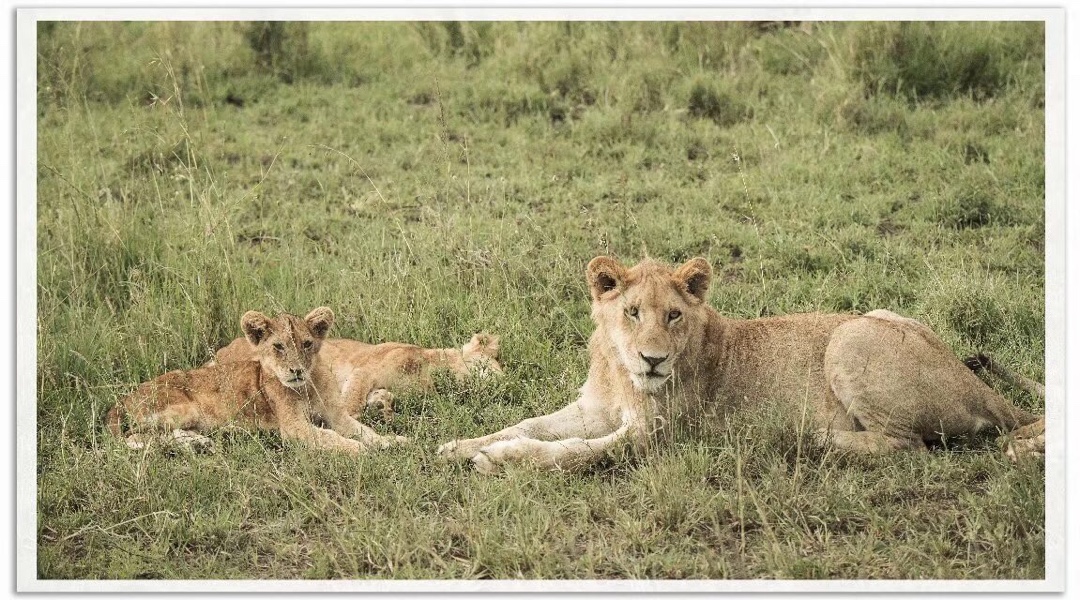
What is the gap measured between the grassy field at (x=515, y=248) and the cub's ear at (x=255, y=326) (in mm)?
362

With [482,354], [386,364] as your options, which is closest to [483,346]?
[482,354]

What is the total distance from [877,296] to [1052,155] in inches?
43.5

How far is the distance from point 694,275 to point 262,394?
163 centimetres

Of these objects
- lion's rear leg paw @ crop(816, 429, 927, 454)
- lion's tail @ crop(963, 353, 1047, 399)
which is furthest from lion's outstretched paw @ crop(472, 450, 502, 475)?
lion's tail @ crop(963, 353, 1047, 399)

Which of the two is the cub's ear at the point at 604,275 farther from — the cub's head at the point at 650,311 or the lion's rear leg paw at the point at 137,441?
the lion's rear leg paw at the point at 137,441

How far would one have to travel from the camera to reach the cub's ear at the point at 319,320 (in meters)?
5.10

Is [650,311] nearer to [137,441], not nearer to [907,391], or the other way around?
[907,391]

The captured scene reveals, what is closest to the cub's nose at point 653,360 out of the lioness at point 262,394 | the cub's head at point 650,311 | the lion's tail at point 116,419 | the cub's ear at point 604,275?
the cub's head at point 650,311

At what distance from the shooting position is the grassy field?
167 inches

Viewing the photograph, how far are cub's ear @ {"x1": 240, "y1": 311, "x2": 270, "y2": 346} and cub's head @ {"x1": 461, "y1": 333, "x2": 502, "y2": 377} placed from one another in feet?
2.44

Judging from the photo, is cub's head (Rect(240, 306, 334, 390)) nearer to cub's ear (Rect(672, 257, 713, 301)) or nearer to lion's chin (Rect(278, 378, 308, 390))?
lion's chin (Rect(278, 378, 308, 390))
